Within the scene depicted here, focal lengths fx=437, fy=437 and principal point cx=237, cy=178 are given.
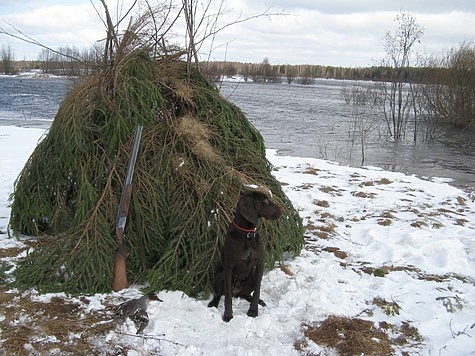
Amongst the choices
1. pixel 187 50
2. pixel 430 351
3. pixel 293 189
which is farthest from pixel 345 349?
pixel 293 189

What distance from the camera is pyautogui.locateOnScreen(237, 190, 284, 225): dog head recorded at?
354cm

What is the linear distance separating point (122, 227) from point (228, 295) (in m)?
1.24

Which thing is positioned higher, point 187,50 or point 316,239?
point 187,50

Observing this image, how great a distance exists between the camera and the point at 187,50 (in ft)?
17.2

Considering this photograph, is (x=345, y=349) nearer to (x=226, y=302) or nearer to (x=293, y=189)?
(x=226, y=302)

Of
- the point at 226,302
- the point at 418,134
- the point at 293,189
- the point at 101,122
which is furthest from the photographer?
the point at 418,134

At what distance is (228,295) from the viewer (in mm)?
3697

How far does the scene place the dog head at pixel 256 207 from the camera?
3.54 meters

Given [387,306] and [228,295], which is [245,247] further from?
[387,306]

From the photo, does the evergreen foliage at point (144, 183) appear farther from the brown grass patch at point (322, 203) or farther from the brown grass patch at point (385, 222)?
the brown grass patch at point (322, 203)

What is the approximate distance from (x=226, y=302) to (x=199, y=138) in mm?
1868

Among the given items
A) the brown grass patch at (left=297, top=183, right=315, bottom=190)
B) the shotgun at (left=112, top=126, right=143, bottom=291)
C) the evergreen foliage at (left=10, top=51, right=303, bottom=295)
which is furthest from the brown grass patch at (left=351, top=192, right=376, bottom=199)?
the shotgun at (left=112, top=126, right=143, bottom=291)

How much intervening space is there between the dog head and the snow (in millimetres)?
884

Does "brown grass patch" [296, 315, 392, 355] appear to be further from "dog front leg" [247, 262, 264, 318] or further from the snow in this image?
"dog front leg" [247, 262, 264, 318]
